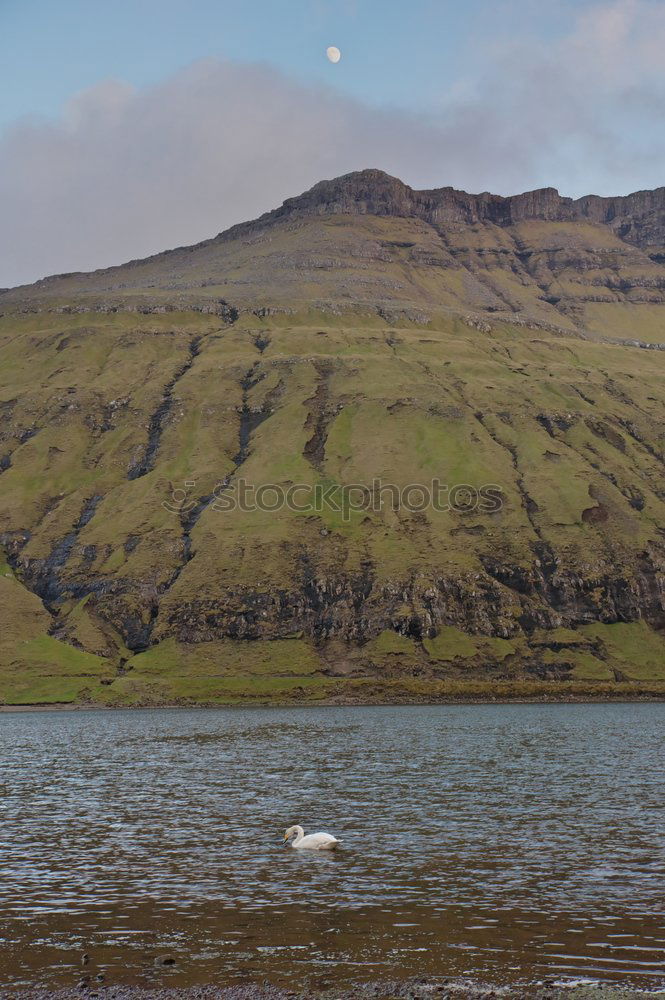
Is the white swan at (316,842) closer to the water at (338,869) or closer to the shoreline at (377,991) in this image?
the water at (338,869)

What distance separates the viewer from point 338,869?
44000mm

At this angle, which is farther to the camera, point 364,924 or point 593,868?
point 593,868

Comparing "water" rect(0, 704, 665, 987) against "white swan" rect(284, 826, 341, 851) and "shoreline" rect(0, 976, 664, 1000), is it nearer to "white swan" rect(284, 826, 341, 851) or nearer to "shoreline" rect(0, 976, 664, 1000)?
"shoreline" rect(0, 976, 664, 1000)

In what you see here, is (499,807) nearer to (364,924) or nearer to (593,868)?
(593,868)

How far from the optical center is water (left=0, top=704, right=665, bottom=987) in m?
30.4

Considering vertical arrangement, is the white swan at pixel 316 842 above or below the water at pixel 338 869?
above

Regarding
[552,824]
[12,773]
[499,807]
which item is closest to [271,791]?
[499,807]

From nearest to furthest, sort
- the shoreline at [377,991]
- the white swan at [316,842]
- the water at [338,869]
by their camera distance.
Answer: the shoreline at [377,991] < the water at [338,869] < the white swan at [316,842]

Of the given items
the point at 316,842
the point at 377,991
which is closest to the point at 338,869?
the point at 316,842

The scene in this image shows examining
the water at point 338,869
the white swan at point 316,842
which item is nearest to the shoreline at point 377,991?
the water at point 338,869

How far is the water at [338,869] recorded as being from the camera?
30.4m

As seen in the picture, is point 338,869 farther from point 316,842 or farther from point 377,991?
point 377,991

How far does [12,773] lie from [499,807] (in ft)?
163

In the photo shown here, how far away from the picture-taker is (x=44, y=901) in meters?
38.7
